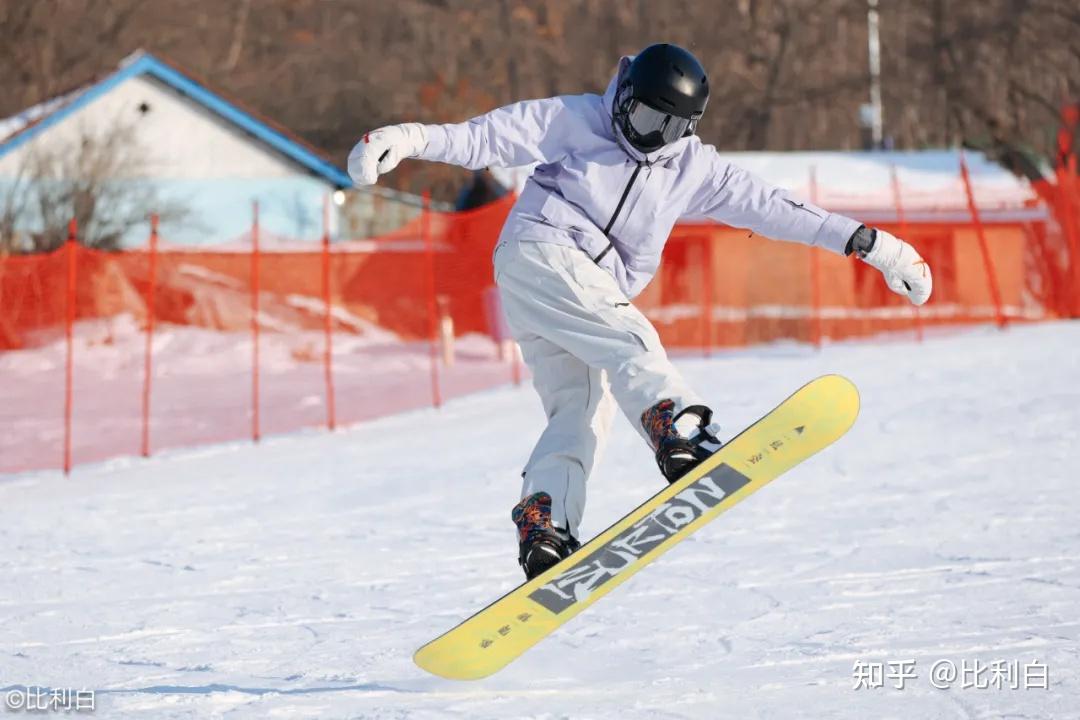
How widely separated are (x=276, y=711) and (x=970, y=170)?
71.4 feet

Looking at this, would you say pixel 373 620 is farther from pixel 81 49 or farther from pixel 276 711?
pixel 81 49

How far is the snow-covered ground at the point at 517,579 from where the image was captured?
4.40m

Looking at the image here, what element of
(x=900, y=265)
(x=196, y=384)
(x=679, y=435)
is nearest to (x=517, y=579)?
(x=679, y=435)

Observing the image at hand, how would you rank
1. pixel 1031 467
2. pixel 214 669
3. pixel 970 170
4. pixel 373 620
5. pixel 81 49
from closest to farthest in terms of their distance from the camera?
pixel 214 669, pixel 373 620, pixel 1031 467, pixel 970 170, pixel 81 49

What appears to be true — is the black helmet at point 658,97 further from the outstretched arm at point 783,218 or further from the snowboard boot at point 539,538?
the snowboard boot at point 539,538

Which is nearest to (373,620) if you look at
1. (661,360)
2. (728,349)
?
(661,360)

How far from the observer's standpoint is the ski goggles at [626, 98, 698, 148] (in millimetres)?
4316

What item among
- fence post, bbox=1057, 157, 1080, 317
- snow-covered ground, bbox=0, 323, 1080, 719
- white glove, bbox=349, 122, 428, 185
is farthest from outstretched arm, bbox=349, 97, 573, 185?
fence post, bbox=1057, 157, 1080, 317

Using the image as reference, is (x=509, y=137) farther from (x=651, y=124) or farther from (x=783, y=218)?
(x=783, y=218)

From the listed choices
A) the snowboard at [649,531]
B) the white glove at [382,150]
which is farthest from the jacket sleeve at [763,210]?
the white glove at [382,150]

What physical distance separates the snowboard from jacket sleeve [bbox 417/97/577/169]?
3.42 feet

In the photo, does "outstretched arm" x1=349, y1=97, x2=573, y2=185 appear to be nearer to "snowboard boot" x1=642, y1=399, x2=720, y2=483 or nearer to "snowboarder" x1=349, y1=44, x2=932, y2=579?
"snowboarder" x1=349, y1=44, x2=932, y2=579

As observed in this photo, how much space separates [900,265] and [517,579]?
7.77ft

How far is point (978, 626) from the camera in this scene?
5.07 metres
